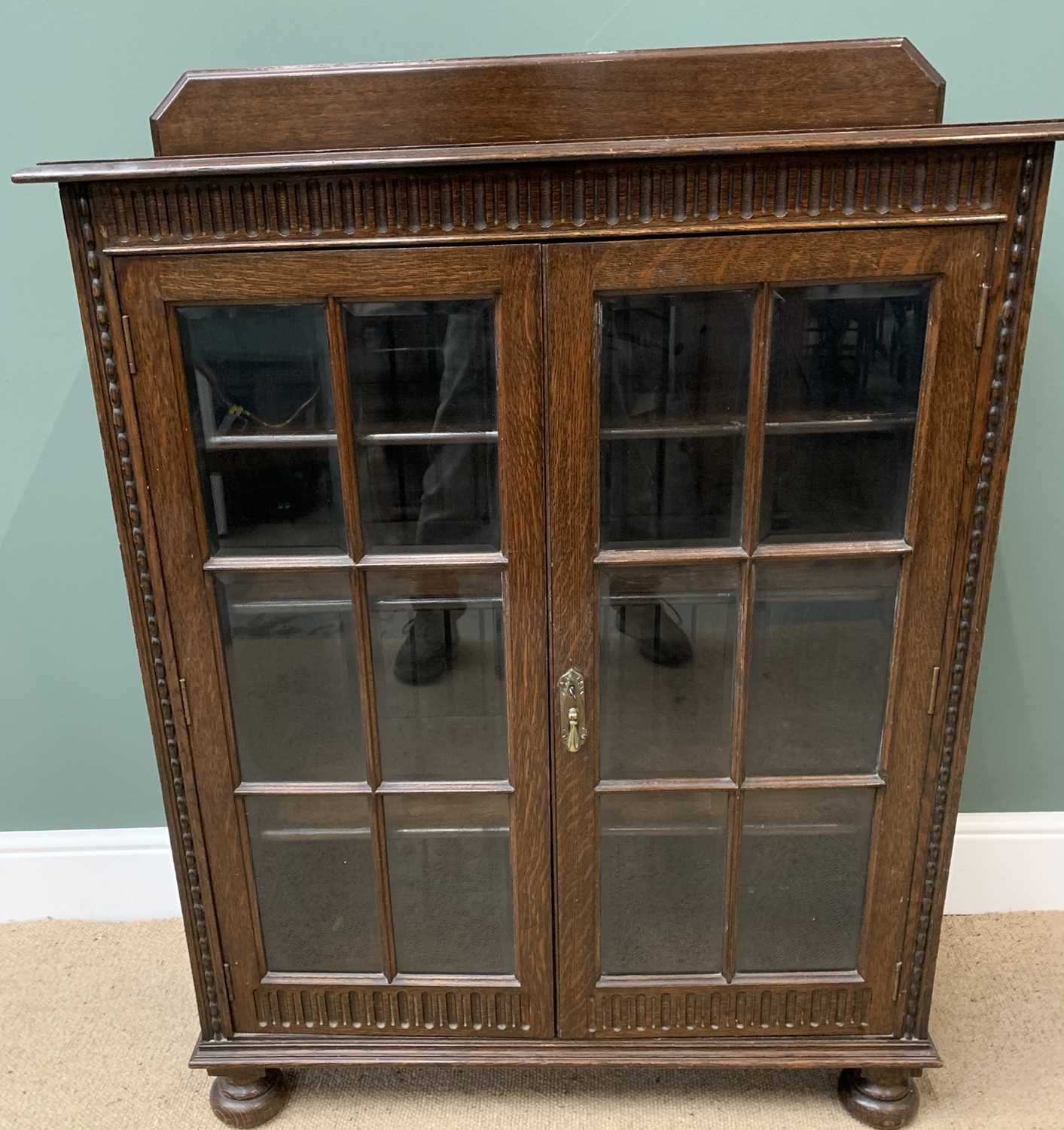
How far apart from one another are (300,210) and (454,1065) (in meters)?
0.95

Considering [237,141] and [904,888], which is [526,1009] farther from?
[237,141]

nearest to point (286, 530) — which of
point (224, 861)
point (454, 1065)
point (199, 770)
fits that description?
point (199, 770)

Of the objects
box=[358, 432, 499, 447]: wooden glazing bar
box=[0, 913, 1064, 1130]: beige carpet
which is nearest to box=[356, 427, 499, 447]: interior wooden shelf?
box=[358, 432, 499, 447]: wooden glazing bar

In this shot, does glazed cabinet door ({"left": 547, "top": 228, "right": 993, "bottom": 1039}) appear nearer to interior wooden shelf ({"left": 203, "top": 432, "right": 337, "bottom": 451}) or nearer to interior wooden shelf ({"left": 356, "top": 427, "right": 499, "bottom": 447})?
interior wooden shelf ({"left": 356, "top": 427, "right": 499, "bottom": 447})

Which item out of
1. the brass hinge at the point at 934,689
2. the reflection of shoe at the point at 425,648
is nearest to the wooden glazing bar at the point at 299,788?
the reflection of shoe at the point at 425,648

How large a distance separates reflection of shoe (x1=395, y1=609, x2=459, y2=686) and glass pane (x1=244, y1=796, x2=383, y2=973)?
0.54 feet

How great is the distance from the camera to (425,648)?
974 mm

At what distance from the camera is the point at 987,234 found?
819mm

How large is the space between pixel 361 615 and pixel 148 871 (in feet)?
2.57

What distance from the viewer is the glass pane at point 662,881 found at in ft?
3.36

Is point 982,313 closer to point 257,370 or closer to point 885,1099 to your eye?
point 257,370

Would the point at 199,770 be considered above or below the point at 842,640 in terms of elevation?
below

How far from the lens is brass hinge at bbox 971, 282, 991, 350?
2.73ft

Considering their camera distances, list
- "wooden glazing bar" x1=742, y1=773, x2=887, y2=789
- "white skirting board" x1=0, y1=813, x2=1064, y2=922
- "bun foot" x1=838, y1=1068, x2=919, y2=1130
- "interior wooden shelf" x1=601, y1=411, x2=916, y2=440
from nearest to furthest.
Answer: "interior wooden shelf" x1=601, y1=411, x2=916, y2=440
"wooden glazing bar" x1=742, y1=773, x2=887, y2=789
"bun foot" x1=838, y1=1068, x2=919, y2=1130
"white skirting board" x1=0, y1=813, x2=1064, y2=922
